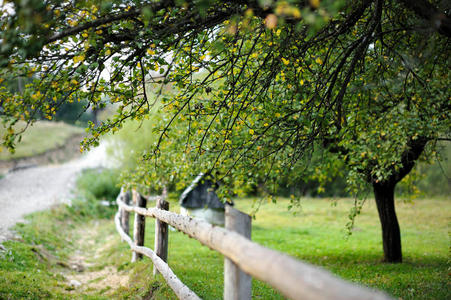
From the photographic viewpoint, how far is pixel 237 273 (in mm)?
3432

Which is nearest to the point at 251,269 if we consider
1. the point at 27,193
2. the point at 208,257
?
the point at 208,257

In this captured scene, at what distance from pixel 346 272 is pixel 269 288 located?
105 inches

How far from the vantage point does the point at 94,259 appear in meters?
11.1

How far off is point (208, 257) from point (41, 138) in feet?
144

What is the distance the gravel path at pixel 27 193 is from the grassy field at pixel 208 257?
2.28 ft

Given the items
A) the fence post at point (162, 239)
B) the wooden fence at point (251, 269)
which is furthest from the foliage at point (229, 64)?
the wooden fence at point (251, 269)

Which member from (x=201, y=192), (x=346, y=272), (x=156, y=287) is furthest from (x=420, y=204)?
(x=156, y=287)

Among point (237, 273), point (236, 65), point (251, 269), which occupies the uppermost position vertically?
point (236, 65)

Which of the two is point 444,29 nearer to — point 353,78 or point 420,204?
point 353,78

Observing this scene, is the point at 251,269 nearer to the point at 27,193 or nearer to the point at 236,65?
the point at 236,65

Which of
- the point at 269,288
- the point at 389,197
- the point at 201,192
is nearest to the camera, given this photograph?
the point at 269,288

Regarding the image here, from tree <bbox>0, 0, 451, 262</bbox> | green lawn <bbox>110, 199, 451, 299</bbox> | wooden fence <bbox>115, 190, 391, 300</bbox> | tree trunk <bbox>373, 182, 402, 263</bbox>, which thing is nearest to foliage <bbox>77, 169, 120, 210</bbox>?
green lawn <bbox>110, 199, 451, 299</bbox>

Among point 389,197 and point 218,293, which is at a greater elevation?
point 389,197

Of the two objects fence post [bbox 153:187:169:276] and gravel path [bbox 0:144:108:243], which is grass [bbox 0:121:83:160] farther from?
fence post [bbox 153:187:169:276]
